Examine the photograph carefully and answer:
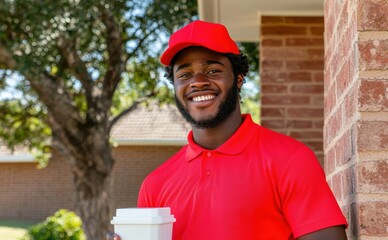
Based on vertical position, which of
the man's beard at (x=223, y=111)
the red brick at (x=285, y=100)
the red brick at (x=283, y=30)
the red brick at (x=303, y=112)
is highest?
the red brick at (x=283, y=30)

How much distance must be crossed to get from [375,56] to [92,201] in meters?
9.63

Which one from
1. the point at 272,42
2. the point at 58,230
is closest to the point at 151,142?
the point at 58,230

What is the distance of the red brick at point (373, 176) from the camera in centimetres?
216

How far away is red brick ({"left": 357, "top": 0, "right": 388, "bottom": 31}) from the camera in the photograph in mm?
2195

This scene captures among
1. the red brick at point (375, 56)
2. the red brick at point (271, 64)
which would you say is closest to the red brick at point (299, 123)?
the red brick at point (271, 64)

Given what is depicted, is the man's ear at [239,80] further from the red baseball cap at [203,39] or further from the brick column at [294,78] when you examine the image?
the brick column at [294,78]

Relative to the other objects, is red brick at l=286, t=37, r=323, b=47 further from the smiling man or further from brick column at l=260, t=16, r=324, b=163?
the smiling man

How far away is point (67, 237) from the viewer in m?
11.7

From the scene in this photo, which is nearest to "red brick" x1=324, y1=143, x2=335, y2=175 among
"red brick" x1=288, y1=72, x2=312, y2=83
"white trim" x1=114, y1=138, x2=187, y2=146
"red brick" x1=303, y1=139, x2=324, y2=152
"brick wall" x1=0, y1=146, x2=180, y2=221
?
"red brick" x1=303, y1=139, x2=324, y2=152

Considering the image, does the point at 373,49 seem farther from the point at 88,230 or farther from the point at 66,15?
the point at 88,230

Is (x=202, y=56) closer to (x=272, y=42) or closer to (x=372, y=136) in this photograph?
(x=372, y=136)

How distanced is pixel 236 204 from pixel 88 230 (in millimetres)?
9486

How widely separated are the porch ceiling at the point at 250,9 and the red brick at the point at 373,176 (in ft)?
10.8

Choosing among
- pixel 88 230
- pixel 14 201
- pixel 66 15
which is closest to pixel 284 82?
pixel 66 15
